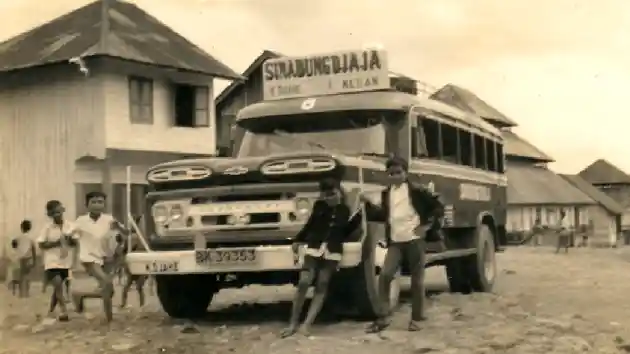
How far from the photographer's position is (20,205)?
26.9m

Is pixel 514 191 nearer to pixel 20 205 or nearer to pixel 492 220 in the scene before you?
pixel 20 205

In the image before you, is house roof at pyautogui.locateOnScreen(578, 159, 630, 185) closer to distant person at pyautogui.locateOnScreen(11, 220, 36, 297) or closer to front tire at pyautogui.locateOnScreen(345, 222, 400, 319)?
distant person at pyautogui.locateOnScreen(11, 220, 36, 297)

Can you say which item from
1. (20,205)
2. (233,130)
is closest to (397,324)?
(233,130)

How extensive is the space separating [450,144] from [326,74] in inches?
88.4

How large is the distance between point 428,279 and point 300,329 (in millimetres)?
9787

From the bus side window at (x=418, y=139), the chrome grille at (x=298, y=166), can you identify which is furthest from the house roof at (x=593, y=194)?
the chrome grille at (x=298, y=166)

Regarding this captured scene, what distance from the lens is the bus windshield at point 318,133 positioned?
37.9 ft

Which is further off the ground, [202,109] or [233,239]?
[202,109]

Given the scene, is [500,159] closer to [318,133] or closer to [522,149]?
[318,133]

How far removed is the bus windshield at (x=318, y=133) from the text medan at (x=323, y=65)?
0.73 metres

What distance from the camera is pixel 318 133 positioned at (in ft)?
38.9

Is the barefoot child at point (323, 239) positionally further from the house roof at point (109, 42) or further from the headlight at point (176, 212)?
the house roof at point (109, 42)

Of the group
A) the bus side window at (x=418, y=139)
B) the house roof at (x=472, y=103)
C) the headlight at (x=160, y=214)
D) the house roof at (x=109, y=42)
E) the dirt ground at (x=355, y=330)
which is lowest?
the dirt ground at (x=355, y=330)

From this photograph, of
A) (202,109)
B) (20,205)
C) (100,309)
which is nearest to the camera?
(100,309)
